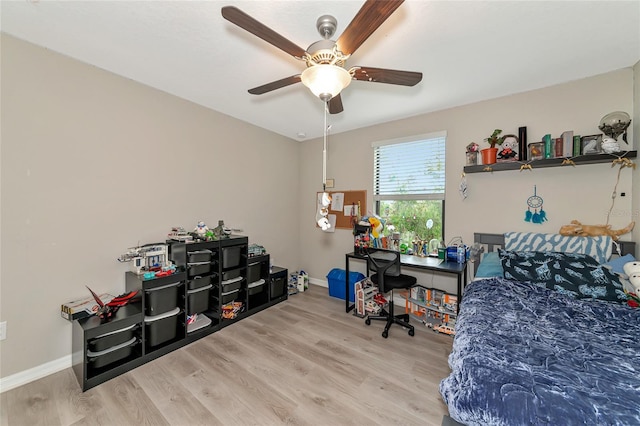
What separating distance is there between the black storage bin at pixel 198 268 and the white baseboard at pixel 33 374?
3.59 feet

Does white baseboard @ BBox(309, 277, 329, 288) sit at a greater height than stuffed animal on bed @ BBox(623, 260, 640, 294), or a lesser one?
lesser

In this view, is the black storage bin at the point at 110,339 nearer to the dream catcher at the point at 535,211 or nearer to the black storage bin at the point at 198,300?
the black storage bin at the point at 198,300

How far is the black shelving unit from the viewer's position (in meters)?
1.91

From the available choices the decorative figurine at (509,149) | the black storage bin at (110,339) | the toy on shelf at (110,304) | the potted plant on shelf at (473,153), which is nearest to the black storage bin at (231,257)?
the toy on shelf at (110,304)

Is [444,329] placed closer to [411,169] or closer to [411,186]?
[411,186]

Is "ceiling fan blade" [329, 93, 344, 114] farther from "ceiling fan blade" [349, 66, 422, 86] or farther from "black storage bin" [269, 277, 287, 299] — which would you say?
"black storage bin" [269, 277, 287, 299]

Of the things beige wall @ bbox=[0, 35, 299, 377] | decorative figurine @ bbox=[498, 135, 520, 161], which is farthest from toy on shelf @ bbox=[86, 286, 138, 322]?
decorative figurine @ bbox=[498, 135, 520, 161]

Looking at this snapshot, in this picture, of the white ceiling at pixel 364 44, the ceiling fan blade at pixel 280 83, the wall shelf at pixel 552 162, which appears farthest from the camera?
the wall shelf at pixel 552 162

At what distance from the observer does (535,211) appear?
8.31ft

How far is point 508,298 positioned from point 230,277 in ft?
8.93

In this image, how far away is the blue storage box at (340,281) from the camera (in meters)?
3.44

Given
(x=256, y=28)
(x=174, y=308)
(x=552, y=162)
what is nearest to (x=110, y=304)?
(x=174, y=308)

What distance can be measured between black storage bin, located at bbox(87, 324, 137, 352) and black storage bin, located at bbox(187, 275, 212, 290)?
0.55 m

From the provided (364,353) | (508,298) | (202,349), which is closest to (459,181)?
(508,298)
